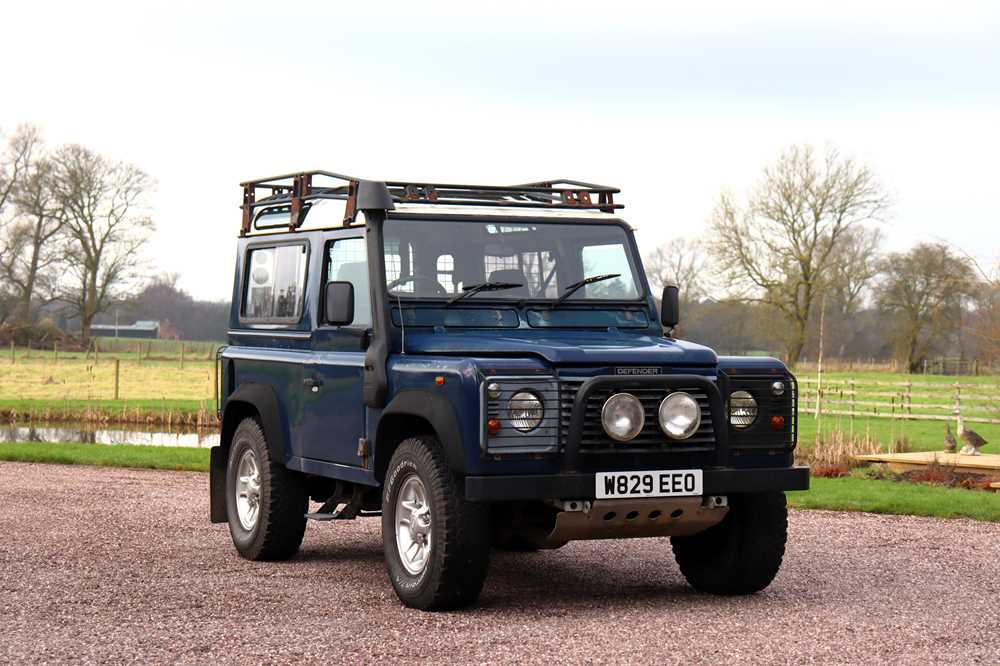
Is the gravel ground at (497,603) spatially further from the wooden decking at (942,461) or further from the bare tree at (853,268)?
the bare tree at (853,268)

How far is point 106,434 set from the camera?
28656 mm

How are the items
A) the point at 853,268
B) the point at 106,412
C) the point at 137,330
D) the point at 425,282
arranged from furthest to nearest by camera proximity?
the point at 137,330 < the point at 853,268 < the point at 106,412 < the point at 425,282

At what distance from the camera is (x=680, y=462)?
785 centimetres

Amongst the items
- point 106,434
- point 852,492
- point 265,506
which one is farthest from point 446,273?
point 106,434

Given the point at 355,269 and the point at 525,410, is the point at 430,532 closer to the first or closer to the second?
the point at 525,410

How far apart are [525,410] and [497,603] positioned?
1.43m

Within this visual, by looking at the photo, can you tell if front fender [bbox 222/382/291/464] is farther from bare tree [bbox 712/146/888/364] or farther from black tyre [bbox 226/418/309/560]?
bare tree [bbox 712/146/888/364]

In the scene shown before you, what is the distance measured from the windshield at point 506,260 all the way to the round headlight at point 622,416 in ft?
4.59

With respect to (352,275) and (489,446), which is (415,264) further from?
(489,446)

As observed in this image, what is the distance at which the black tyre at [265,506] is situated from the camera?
33.0ft

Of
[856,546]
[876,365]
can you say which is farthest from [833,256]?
[856,546]

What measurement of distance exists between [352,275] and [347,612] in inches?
92.1

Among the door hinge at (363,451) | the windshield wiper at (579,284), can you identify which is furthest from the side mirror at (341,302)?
the windshield wiper at (579,284)

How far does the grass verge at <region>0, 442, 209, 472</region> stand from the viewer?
19.7 metres
